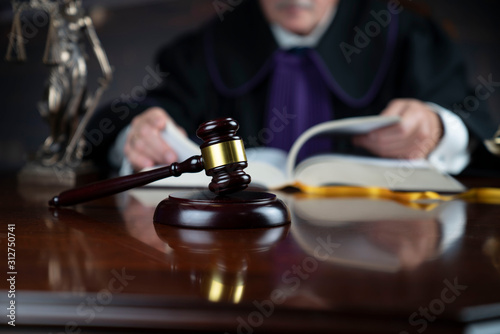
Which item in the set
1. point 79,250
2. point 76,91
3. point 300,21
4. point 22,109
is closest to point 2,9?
point 22,109

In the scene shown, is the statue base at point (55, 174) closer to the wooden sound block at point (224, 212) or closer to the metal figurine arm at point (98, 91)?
the metal figurine arm at point (98, 91)

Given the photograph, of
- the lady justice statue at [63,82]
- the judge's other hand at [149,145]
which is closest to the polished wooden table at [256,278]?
the judge's other hand at [149,145]

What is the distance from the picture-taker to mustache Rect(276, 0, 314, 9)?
224cm

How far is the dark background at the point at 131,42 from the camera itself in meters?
2.30

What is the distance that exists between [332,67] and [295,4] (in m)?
0.33

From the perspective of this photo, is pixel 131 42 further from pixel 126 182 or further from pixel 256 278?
pixel 256 278

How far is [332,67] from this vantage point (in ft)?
6.96

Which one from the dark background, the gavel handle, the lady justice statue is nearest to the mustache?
the dark background

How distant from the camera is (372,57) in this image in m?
2.19

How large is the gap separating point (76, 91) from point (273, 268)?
132cm

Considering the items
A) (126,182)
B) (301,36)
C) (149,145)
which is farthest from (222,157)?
(301,36)

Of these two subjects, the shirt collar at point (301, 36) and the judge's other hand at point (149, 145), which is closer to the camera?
the judge's other hand at point (149, 145)

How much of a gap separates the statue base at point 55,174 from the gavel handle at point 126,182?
1.96 ft

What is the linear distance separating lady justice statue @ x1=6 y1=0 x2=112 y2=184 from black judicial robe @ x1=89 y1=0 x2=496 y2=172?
0.35m
